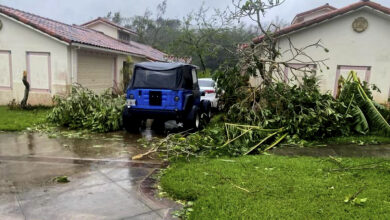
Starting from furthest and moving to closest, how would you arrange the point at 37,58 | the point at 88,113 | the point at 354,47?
the point at 37,58
the point at 354,47
the point at 88,113

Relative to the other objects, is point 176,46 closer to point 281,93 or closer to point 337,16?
point 337,16

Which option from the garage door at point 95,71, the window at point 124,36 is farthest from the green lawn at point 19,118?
the window at point 124,36

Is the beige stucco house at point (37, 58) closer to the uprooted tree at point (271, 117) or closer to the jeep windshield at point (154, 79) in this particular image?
the jeep windshield at point (154, 79)

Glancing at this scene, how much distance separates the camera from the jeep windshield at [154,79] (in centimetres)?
887

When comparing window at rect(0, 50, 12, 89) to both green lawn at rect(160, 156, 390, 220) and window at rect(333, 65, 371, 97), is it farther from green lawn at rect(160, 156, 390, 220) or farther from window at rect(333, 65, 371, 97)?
window at rect(333, 65, 371, 97)

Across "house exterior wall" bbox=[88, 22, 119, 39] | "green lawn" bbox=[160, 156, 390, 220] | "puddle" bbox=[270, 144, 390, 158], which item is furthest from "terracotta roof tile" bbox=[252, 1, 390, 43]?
"house exterior wall" bbox=[88, 22, 119, 39]

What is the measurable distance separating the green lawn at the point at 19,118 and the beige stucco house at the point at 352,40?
29.7 ft

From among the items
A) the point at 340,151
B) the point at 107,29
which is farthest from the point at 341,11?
the point at 107,29

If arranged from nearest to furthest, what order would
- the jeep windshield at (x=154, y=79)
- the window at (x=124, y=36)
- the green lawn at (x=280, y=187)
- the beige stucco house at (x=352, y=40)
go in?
the green lawn at (x=280, y=187)
the jeep windshield at (x=154, y=79)
the beige stucco house at (x=352, y=40)
the window at (x=124, y=36)

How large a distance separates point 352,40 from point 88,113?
10.7 m

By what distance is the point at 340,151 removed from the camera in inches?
275

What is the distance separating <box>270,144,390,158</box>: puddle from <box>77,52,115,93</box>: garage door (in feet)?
34.2

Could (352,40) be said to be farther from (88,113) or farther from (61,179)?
(61,179)

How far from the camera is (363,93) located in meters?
8.77
